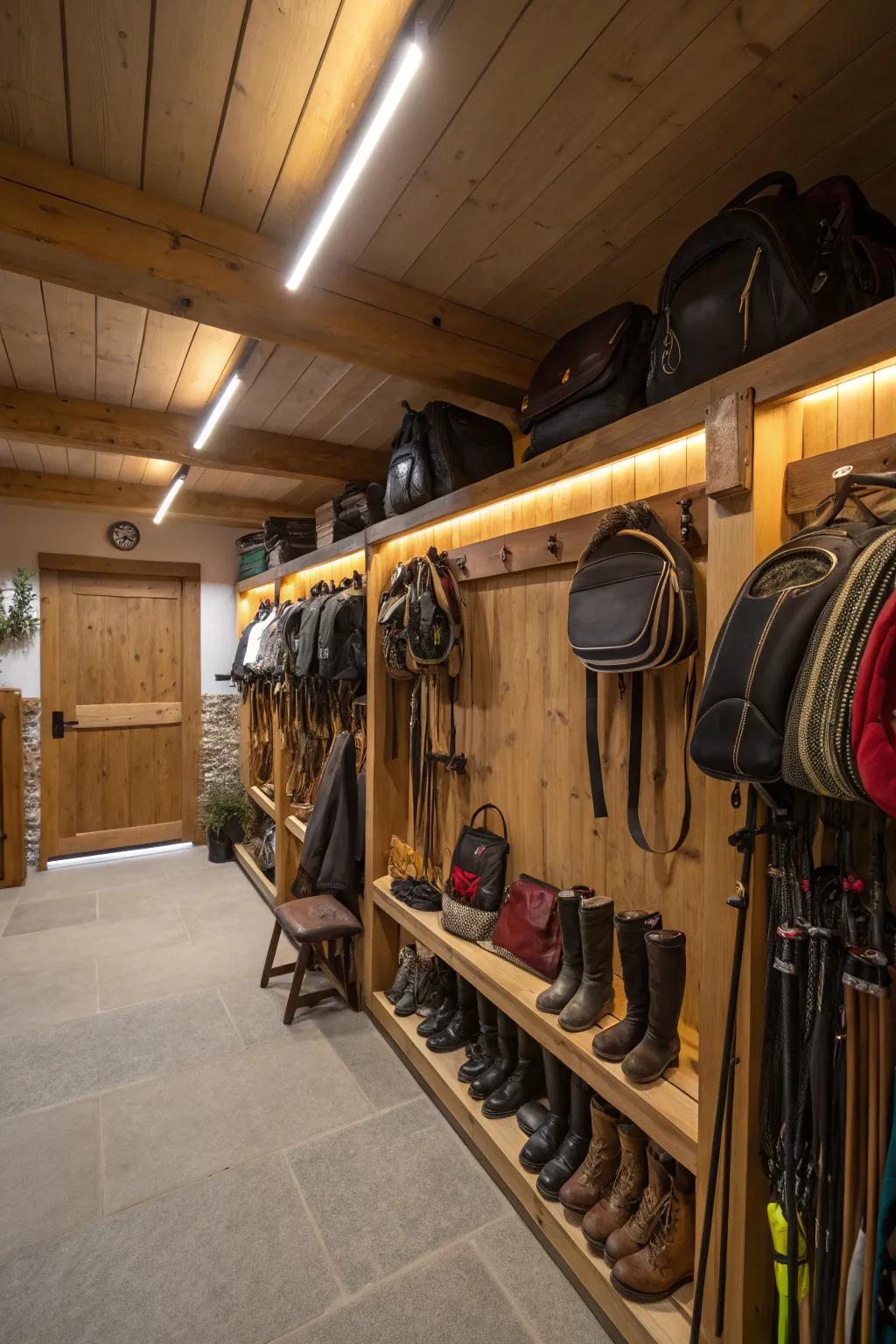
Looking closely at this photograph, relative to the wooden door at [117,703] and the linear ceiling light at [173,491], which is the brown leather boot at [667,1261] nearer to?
the linear ceiling light at [173,491]

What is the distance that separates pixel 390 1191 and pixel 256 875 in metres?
2.82

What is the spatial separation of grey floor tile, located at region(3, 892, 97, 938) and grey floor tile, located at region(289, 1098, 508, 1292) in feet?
8.46

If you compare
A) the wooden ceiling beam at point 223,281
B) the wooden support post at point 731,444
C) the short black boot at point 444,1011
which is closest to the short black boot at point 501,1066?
the short black boot at point 444,1011

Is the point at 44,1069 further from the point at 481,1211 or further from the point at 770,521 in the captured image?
the point at 770,521

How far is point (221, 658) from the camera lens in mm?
5637

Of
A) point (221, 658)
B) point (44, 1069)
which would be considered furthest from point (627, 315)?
point (221, 658)

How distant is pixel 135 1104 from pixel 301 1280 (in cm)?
101

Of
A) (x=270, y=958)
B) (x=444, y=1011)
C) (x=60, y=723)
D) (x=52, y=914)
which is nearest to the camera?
(x=444, y=1011)

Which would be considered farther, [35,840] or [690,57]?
[35,840]

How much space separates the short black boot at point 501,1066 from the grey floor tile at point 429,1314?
0.47 meters

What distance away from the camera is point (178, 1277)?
169 cm

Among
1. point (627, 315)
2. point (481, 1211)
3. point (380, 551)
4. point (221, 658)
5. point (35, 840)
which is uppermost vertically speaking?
point (627, 315)

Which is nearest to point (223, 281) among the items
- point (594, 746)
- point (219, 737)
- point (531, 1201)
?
point (594, 746)

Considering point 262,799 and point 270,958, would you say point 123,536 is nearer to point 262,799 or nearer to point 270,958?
point 262,799
